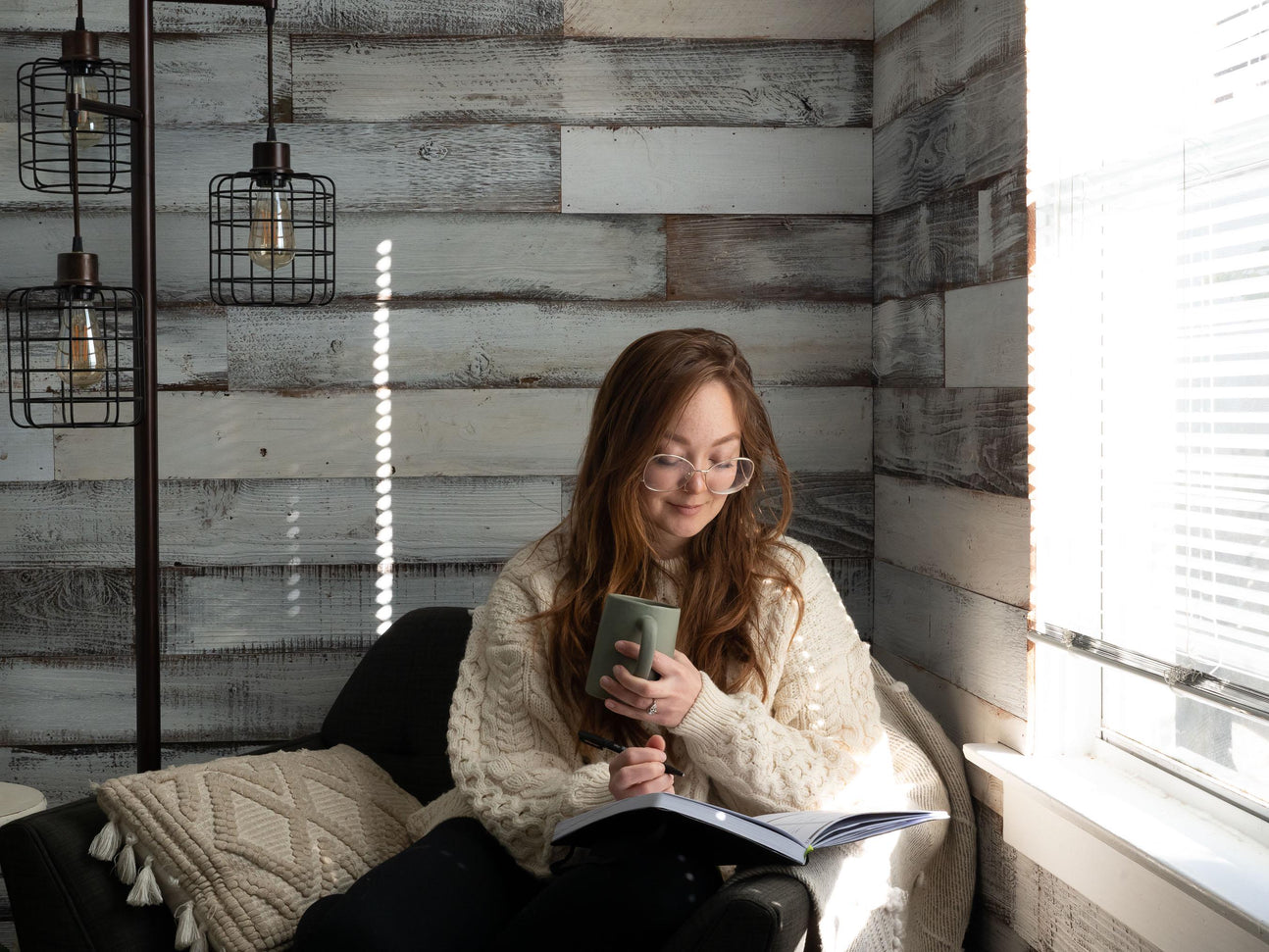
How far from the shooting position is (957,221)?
188cm

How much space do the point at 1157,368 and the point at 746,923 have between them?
89cm

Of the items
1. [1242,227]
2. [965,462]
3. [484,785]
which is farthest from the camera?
[965,462]

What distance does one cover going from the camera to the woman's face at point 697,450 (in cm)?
160

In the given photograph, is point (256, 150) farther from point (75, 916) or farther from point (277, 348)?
point (75, 916)

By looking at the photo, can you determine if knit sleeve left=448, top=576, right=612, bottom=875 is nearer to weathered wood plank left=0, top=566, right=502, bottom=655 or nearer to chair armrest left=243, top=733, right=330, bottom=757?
chair armrest left=243, top=733, right=330, bottom=757

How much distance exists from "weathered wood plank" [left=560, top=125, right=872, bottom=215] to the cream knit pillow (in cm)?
124

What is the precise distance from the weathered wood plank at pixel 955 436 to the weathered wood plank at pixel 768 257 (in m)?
0.26

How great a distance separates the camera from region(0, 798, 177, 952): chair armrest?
142 centimetres

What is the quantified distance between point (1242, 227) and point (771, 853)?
3.00 ft

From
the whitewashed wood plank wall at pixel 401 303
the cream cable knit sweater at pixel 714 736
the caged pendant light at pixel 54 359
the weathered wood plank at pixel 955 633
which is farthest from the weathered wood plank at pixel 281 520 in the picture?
the weathered wood plank at pixel 955 633

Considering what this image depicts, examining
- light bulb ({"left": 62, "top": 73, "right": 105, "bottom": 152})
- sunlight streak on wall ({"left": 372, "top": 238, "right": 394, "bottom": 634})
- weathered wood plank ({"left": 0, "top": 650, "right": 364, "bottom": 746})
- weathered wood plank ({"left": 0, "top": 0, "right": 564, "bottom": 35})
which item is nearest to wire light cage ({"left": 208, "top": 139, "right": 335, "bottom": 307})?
sunlight streak on wall ({"left": 372, "top": 238, "right": 394, "bottom": 634})

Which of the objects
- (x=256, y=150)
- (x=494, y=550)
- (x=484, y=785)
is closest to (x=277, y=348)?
(x=256, y=150)

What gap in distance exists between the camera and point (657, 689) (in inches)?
56.0

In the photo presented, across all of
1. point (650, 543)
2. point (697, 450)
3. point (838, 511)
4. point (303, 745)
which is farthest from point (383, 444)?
point (838, 511)
